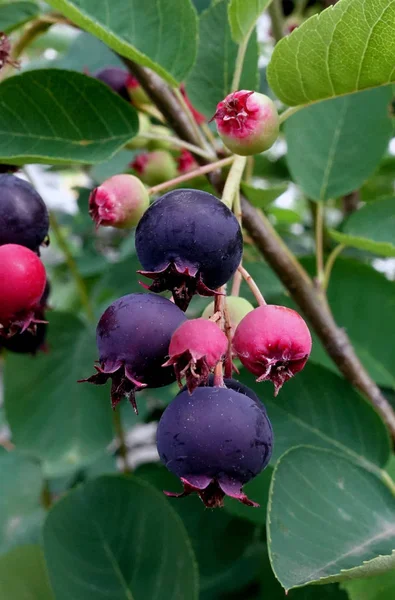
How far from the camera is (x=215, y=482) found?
48 cm

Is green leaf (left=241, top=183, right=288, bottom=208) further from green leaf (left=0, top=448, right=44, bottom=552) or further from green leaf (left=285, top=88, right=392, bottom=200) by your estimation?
green leaf (left=0, top=448, right=44, bottom=552)

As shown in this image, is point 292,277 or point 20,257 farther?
point 292,277

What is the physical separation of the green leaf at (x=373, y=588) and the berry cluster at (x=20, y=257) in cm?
49

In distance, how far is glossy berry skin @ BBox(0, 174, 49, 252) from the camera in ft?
2.02

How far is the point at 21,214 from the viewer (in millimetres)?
625

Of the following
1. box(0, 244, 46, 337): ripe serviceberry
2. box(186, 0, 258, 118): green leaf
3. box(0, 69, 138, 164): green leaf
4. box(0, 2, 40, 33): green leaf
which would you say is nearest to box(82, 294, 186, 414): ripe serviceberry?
box(0, 244, 46, 337): ripe serviceberry

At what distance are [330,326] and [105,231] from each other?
133 cm

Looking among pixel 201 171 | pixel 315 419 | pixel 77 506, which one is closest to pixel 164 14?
pixel 201 171

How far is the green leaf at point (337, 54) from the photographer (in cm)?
55

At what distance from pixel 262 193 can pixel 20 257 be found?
340 mm

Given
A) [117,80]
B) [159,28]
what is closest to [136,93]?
[117,80]

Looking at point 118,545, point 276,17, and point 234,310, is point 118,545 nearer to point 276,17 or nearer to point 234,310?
point 234,310

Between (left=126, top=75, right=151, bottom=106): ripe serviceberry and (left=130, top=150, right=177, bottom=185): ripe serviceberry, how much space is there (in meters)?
0.10

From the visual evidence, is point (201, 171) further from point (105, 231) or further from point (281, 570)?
point (105, 231)
